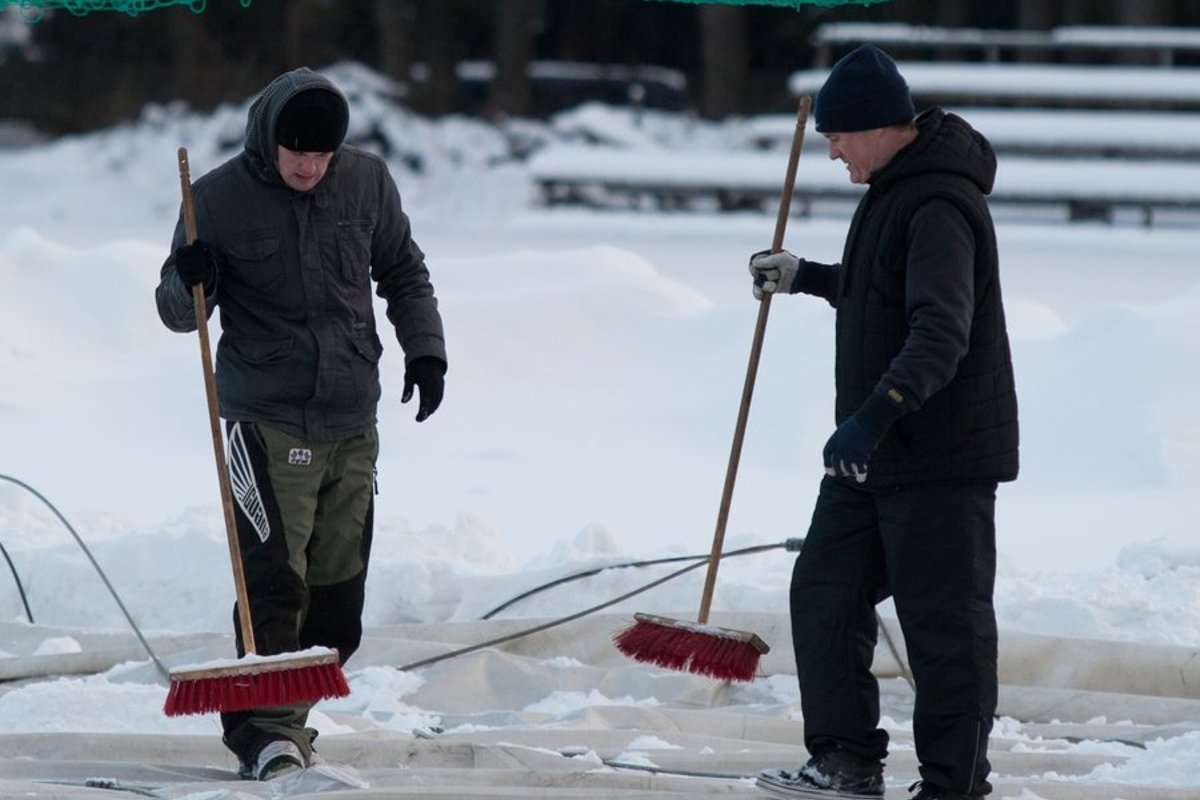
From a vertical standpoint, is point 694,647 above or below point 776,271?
below

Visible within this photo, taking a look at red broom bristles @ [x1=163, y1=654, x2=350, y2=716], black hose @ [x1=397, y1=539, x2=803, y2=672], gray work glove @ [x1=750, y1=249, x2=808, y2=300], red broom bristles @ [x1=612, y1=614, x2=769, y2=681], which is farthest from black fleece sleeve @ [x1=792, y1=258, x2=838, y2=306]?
red broom bristles @ [x1=163, y1=654, x2=350, y2=716]

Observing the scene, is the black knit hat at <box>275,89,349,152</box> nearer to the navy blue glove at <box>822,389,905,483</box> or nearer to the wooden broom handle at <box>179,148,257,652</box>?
the wooden broom handle at <box>179,148,257,652</box>

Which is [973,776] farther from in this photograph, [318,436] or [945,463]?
[318,436]

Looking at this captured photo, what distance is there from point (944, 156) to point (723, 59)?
19.4 meters

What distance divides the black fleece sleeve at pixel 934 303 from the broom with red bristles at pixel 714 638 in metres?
0.57

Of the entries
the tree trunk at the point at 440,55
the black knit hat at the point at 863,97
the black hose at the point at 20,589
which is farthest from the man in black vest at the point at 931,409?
the tree trunk at the point at 440,55

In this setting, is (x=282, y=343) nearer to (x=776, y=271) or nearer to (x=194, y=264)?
(x=194, y=264)

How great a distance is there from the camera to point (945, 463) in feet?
12.6

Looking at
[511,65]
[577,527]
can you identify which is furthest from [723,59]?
[577,527]

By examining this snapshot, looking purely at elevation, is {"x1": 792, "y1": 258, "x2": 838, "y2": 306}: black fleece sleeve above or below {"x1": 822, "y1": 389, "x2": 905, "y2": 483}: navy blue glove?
above

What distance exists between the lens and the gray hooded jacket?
4.30m

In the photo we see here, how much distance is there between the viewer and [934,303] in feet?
12.1

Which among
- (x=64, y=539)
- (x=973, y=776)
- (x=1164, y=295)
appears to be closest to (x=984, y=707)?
(x=973, y=776)

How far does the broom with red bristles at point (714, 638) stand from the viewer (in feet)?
14.2
